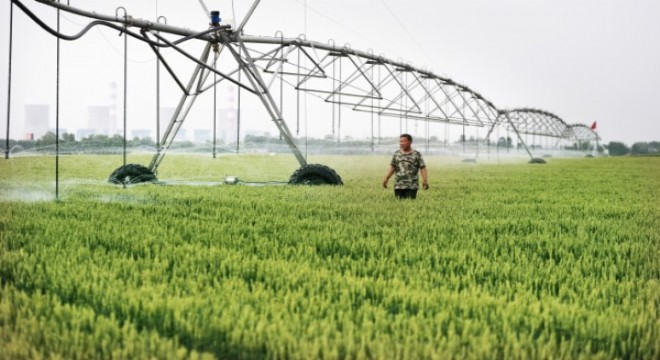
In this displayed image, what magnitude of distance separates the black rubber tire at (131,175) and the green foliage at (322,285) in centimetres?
452

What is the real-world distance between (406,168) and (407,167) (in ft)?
0.07

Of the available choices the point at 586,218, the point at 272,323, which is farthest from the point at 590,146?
the point at 272,323

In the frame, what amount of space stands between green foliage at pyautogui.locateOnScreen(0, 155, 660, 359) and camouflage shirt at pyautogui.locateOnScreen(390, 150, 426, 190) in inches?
81.6

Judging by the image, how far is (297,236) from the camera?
5.66 metres

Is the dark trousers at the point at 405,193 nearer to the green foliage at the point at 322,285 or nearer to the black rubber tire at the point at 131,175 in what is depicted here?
the green foliage at the point at 322,285

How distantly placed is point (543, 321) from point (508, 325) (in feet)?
0.86

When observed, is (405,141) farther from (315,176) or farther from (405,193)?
(315,176)

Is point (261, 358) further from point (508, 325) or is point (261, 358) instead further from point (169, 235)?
point (169, 235)

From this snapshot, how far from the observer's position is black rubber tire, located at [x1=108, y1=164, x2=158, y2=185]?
12094 mm

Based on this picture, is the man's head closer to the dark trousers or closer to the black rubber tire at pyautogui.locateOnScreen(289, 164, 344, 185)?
the dark trousers

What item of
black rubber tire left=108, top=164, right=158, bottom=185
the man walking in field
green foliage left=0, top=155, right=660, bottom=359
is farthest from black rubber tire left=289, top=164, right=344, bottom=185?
green foliage left=0, top=155, right=660, bottom=359

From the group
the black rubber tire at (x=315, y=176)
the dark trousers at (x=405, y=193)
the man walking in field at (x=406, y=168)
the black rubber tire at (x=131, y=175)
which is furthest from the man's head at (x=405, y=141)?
the black rubber tire at (x=131, y=175)

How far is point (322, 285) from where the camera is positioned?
375 cm

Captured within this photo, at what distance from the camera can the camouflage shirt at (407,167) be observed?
961 centimetres
